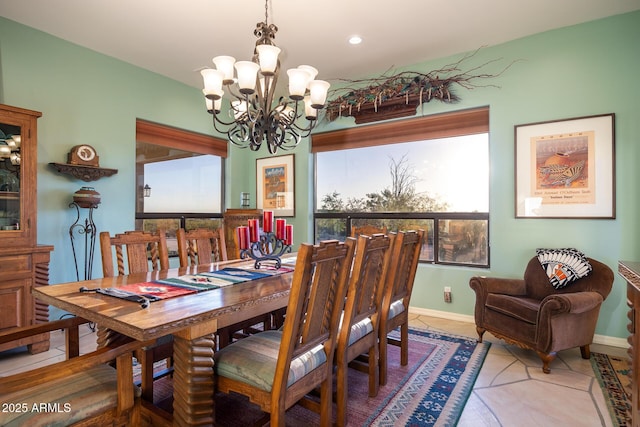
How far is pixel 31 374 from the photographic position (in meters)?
1.08

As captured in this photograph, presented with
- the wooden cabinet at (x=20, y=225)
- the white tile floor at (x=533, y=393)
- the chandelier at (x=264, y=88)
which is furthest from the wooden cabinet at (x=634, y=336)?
the wooden cabinet at (x=20, y=225)

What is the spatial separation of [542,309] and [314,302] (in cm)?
185

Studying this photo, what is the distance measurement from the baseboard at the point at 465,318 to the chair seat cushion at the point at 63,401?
3181 millimetres

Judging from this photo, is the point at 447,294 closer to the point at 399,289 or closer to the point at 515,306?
the point at 515,306

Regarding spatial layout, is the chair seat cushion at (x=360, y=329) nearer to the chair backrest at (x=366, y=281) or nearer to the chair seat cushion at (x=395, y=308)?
the chair backrest at (x=366, y=281)

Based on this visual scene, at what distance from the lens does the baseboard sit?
2900 mm

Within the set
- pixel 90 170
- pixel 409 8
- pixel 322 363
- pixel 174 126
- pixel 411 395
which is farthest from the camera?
pixel 174 126

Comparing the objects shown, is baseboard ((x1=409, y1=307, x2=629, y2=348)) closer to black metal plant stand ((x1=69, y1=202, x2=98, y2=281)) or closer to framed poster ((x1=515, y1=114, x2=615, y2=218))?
framed poster ((x1=515, y1=114, x2=615, y2=218))

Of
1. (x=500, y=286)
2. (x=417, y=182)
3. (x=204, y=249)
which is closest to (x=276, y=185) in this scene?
(x=417, y=182)

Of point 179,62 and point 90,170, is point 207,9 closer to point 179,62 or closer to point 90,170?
point 179,62

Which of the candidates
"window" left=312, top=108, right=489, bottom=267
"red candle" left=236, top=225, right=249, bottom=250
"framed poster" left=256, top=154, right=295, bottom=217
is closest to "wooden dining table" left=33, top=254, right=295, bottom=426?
"red candle" left=236, top=225, right=249, bottom=250

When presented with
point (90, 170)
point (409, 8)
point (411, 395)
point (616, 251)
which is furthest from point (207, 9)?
point (616, 251)

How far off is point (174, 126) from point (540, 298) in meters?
4.26

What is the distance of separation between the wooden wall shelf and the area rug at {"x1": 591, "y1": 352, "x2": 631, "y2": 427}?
13.9 ft
